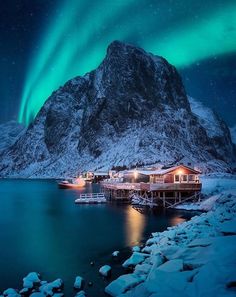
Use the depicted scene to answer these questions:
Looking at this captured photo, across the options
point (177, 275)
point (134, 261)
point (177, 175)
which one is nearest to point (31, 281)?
point (134, 261)

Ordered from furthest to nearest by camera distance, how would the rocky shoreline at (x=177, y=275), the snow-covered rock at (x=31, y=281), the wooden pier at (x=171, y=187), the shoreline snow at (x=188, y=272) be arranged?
1. the wooden pier at (x=171, y=187)
2. the snow-covered rock at (x=31, y=281)
3. the rocky shoreline at (x=177, y=275)
4. the shoreline snow at (x=188, y=272)

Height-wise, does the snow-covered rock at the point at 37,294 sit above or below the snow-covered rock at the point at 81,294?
above

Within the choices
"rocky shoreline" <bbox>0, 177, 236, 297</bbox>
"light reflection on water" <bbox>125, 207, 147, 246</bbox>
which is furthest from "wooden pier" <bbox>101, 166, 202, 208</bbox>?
"rocky shoreline" <bbox>0, 177, 236, 297</bbox>

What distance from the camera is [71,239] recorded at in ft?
120

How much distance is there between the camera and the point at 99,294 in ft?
63.6

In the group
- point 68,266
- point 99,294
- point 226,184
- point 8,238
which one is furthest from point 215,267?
point 226,184

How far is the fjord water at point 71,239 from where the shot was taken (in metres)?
24.3

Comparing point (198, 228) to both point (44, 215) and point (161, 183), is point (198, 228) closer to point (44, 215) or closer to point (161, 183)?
point (161, 183)

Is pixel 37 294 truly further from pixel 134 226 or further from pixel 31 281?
pixel 134 226

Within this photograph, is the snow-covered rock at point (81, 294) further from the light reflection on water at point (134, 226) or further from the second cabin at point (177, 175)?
the second cabin at point (177, 175)

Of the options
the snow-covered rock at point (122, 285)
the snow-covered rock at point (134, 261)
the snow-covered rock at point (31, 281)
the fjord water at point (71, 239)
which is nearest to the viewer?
the snow-covered rock at point (122, 285)

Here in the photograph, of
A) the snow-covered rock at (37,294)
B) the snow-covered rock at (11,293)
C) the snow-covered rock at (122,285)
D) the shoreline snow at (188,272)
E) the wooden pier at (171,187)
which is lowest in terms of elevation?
the snow-covered rock at (11,293)

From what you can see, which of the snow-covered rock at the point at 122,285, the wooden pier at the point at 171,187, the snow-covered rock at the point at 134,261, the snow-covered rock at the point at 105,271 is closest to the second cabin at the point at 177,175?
the wooden pier at the point at 171,187

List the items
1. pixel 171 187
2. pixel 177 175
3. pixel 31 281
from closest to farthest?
pixel 31 281, pixel 171 187, pixel 177 175
